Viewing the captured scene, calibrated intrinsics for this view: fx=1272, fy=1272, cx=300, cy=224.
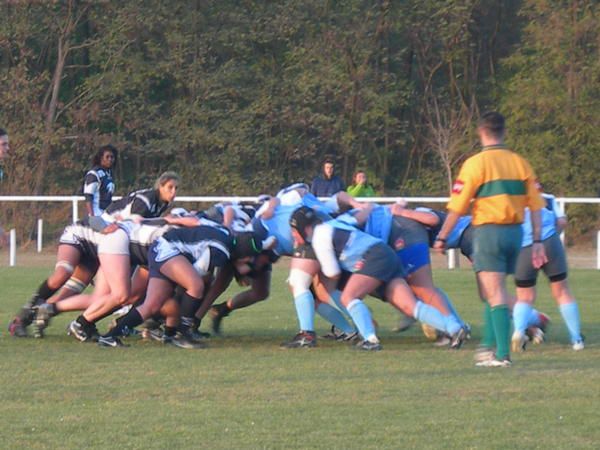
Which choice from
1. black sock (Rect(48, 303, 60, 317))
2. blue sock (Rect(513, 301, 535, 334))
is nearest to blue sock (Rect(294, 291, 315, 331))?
blue sock (Rect(513, 301, 535, 334))

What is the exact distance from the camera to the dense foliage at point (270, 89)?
31531mm

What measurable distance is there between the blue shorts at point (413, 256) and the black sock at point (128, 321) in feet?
7.20

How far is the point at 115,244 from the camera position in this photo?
10.4m

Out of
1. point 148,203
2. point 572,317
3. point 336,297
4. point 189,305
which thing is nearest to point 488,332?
point 572,317

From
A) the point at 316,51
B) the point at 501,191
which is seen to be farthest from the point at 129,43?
the point at 501,191

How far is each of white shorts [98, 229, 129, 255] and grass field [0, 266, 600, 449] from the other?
0.79 m

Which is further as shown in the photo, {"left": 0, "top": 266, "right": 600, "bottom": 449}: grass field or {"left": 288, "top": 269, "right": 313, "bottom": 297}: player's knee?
{"left": 288, "top": 269, "right": 313, "bottom": 297}: player's knee

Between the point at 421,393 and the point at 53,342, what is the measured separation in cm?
409

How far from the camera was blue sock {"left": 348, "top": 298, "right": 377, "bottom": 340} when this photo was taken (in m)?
9.95

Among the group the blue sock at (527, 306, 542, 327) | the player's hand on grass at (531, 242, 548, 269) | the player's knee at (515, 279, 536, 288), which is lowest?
the blue sock at (527, 306, 542, 327)

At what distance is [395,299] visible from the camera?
10.2 metres

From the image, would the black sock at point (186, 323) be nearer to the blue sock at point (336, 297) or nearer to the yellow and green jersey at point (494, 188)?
the blue sock at point (336, 297)

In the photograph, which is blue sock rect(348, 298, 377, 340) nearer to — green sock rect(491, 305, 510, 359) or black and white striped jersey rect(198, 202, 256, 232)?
black and white striped jersey rect(198, 202, 256, 232)

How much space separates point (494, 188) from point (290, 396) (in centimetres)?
208
